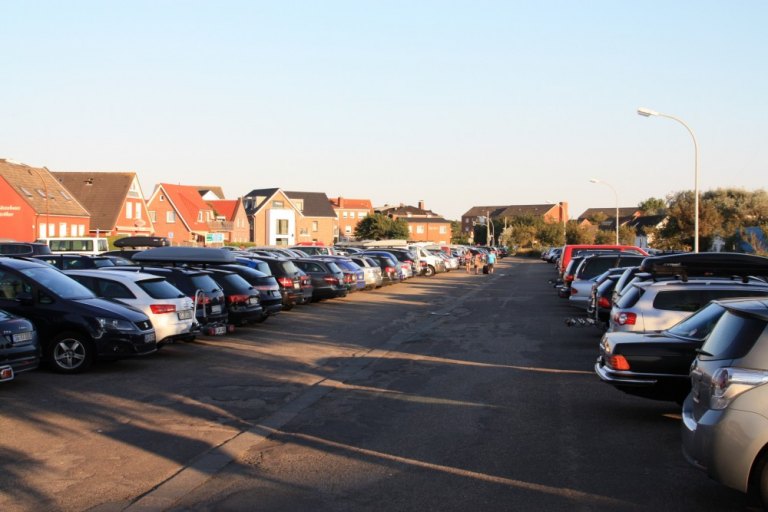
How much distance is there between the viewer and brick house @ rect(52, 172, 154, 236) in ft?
226

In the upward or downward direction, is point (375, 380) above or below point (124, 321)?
below

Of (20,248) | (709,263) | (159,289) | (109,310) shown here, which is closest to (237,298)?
(159,289)

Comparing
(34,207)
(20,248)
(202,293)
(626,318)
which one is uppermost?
(34,207)

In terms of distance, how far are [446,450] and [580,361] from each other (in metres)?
6.98

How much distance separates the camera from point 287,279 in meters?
24.1

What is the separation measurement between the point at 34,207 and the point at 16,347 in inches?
1969

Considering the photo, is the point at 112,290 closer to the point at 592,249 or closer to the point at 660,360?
the point at 660,360

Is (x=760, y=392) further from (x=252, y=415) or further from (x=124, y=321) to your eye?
(x=124, y=321)

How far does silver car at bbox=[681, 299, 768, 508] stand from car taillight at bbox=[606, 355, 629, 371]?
263cm

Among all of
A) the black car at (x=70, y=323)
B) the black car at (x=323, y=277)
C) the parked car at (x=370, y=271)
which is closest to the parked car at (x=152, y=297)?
the black car at (x=70, y=323)

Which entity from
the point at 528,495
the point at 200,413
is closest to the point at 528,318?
the point at 200,413

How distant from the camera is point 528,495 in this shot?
6605mm

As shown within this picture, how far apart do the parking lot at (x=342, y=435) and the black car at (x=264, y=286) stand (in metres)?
3.60

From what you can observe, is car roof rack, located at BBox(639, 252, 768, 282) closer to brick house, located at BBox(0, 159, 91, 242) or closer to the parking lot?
the parking lot
